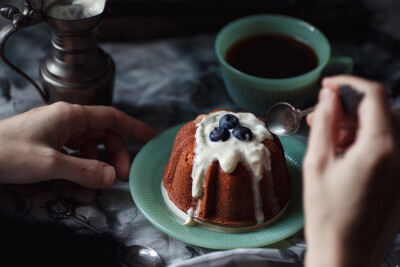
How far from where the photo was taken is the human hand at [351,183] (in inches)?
30.3

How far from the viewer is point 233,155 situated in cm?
120

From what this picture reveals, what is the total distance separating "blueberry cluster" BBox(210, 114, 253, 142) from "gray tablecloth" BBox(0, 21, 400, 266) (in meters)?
0.28

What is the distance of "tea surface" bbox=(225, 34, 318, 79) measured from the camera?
5.21ft

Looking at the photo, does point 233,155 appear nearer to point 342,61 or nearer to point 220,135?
point 220,135

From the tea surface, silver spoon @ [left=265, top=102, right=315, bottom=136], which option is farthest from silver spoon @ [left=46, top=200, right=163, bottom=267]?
the tea surface

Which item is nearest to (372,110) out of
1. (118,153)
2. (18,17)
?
(118,153)

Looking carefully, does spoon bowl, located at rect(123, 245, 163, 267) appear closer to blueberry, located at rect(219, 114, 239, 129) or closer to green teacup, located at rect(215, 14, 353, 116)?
blueberry, located at rect(219, 114, 239, 129)

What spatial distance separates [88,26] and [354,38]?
1.06 meters

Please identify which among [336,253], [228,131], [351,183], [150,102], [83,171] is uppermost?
[351,183]

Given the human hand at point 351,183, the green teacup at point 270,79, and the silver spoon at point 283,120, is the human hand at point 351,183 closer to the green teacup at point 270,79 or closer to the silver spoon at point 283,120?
the silver spoon at point 283,120

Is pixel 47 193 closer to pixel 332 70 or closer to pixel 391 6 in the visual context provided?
pixel 332 70

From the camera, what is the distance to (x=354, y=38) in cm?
191

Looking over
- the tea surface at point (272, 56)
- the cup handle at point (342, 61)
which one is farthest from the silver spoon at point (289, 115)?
the cup handle at point (342, 61)

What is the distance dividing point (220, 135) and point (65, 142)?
0.47 metres
